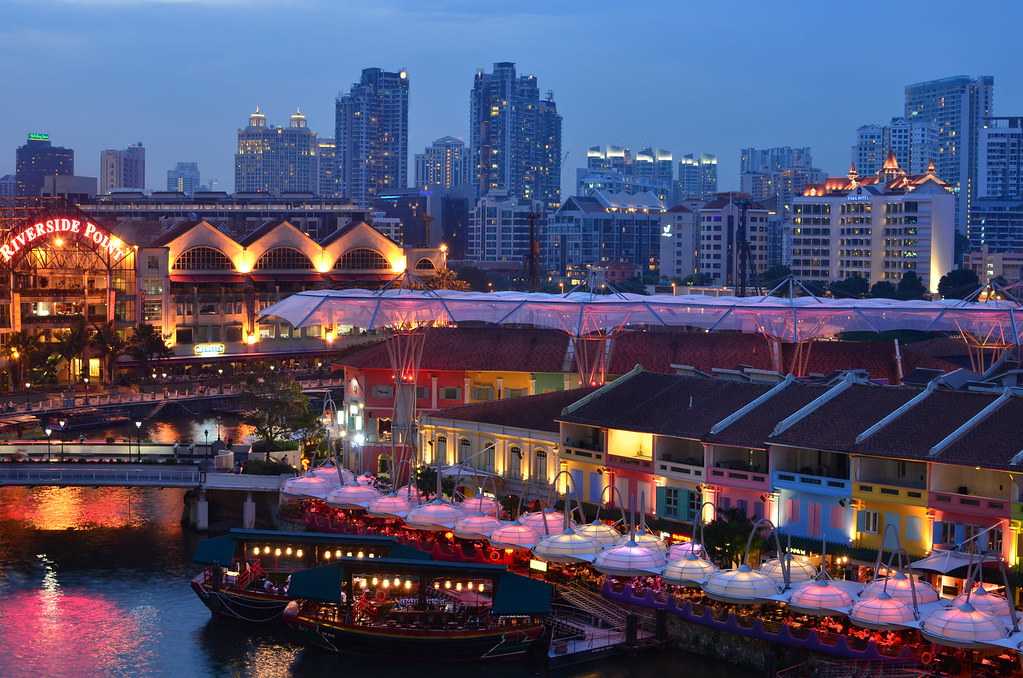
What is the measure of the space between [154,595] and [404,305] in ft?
64.1

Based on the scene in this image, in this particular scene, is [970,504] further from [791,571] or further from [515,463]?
[515,463]

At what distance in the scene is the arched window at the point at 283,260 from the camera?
114 metres

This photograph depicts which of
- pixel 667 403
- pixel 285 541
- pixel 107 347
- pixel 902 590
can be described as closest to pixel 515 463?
pixel 667 403

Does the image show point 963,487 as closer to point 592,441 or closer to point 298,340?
point 592,441

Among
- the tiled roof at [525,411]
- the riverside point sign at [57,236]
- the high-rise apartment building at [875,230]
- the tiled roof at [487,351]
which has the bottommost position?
the tiled roof at [525,411]

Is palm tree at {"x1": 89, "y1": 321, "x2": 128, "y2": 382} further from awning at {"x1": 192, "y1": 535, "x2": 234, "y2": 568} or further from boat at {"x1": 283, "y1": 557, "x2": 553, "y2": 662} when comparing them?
boat at {"x1": 283, "y1": 557, "x2": 553, "y2": 662}

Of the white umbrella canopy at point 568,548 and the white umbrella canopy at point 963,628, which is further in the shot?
the white umbrella canopy at point 568,548

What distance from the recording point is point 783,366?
68750mm

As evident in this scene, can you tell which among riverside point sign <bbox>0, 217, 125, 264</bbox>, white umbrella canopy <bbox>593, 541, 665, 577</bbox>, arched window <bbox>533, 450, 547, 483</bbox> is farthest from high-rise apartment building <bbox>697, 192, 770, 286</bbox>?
white umbrella canopy <bbox>593, 541, 665, 577</bbox>

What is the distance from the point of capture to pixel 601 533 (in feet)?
142

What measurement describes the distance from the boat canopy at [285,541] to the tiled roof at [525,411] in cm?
892

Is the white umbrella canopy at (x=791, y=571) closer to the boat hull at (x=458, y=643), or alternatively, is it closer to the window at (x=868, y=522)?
the window at (x=868, y=522)

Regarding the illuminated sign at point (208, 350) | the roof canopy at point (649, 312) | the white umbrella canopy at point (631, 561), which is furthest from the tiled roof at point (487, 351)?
the illuminated sign at point (208, 350)

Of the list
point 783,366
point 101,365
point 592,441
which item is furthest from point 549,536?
point 101,365
